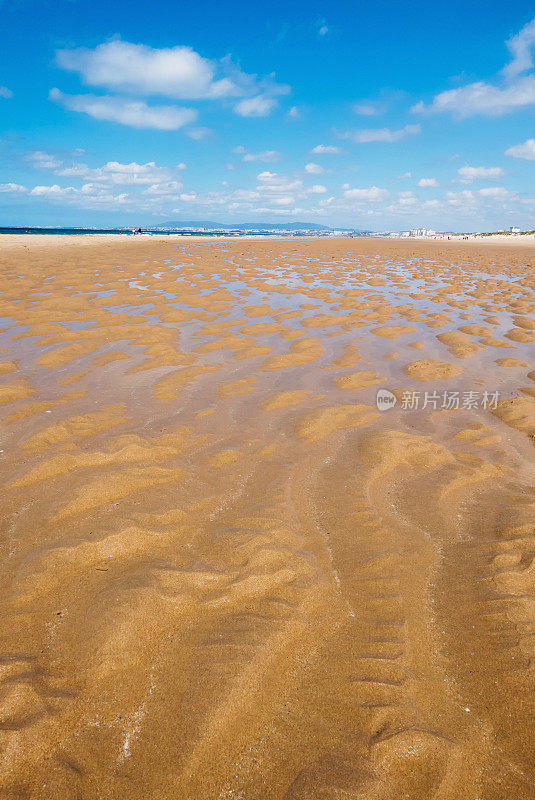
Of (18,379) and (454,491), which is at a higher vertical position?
(18,379)

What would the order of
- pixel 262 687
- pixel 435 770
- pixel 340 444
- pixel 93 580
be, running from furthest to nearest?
pixel 340 444 < pixel 93 580 < pixel 262 687 < pixel 435 770

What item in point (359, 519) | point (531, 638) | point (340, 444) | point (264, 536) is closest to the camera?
point (531, 638)

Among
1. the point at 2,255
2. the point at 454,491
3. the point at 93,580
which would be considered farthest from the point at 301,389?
the point at 2,255

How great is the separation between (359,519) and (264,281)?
18002mm

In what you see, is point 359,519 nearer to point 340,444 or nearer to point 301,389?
point 340,444

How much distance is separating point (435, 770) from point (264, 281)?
1996 centimetres

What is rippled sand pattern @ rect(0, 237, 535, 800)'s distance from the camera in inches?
77.0

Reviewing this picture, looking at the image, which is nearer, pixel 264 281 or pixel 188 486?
pixel 188 486

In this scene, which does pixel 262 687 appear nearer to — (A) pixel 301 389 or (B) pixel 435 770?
(B) pixel 435 770

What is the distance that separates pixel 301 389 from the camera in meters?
7.09

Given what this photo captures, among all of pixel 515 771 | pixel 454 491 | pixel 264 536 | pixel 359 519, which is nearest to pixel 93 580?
pixel 264 536

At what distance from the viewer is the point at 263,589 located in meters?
2.95

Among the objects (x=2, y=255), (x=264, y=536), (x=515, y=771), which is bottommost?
(x=515, y=771)

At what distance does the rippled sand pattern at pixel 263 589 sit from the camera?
196cm
